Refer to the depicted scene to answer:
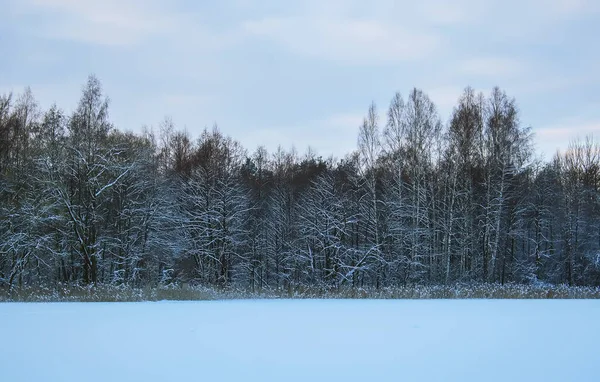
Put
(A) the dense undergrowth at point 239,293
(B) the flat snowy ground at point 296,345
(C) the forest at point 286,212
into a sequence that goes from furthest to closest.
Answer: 1. (C) the forest at point 286,212
2. (A) the dense undergrowth at point 239,293
3. (B) the flat snowy ground at point 296,345

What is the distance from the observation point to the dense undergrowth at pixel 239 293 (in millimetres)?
14312

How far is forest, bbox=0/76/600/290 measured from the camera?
765 inches

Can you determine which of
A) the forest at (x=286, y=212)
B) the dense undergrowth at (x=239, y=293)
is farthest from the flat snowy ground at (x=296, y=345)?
the forest at (x=286, y=212)

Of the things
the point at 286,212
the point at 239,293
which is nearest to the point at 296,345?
the point at 239,293

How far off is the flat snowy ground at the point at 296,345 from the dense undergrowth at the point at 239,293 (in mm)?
3016

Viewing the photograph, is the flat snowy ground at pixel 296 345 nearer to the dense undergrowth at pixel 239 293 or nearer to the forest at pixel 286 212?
the dense undergrowth at pixel 239 293

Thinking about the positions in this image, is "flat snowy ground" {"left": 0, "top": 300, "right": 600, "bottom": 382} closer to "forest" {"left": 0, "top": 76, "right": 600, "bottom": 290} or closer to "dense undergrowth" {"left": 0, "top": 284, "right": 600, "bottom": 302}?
"dense undergrowth" {"left": 0, "top": 284, "right": 600, "bottom": 302}

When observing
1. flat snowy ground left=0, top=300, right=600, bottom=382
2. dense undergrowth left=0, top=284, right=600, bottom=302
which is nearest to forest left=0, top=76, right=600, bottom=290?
dense undergrowth left=0, top=284, right=600, bottom=302

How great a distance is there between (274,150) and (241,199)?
20435 mm

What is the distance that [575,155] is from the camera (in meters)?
30.5

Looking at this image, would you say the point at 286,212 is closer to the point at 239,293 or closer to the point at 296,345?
the point at 239,293

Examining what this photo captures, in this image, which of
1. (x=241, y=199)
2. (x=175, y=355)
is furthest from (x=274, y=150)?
(x=175, y=355)

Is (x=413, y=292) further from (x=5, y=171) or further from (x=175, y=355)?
(x=5, y=171)

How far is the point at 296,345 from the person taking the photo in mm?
6816
